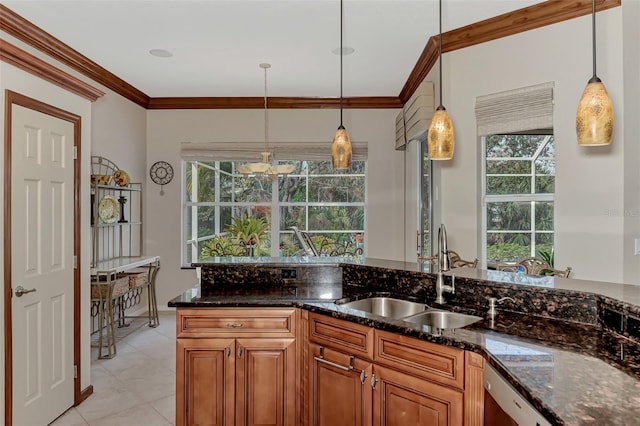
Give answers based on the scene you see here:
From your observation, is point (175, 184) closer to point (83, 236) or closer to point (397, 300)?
point (83, 236)

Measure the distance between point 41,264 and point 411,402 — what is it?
245 cm

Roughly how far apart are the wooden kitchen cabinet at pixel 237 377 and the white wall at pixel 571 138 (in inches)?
78.6

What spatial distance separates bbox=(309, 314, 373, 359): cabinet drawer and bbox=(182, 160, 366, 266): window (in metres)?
3.60

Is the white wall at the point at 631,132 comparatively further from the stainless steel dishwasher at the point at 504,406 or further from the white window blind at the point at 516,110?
the stainless steel dishwasher at the point at 504,406

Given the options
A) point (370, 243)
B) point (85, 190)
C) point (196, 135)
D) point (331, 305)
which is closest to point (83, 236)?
point (85, 190)

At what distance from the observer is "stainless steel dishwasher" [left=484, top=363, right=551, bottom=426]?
3.89ft

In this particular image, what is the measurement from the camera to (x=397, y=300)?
2502 mm

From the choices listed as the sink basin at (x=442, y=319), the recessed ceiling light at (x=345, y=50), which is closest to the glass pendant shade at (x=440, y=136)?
the sink basin at (x=442, y=319)

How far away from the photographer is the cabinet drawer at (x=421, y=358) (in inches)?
66.2

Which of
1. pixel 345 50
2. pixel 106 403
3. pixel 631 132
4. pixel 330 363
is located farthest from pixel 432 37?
pixel 106 403

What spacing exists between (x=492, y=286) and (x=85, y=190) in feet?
9.51

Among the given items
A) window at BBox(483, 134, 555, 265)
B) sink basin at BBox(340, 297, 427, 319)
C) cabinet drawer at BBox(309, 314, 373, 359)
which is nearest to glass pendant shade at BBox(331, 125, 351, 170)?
sink basin at BBox(340, 297, 427, 319)

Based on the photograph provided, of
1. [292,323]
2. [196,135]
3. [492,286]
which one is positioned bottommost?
[292,323]

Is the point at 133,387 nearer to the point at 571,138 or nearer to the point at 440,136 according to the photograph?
the point at 440,136
